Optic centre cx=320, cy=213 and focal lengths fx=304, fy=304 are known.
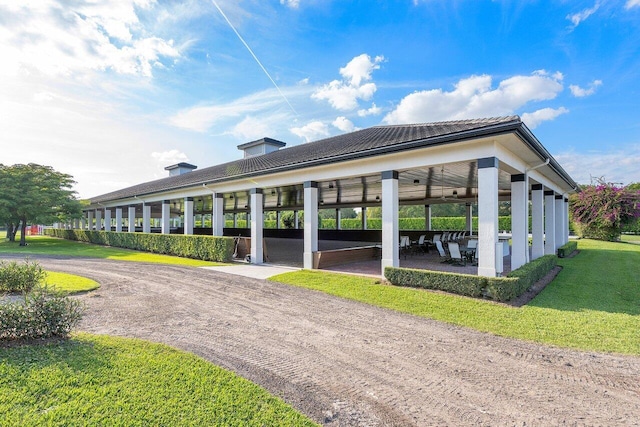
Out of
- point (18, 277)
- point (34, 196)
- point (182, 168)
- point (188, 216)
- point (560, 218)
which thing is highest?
point (182, 168)

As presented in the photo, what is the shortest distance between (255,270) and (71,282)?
5844mm

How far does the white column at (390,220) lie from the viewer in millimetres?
9641

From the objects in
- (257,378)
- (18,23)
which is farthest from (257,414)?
(18,23)

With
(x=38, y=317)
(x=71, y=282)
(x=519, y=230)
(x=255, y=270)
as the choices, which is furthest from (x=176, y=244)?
(x=519, y=230)

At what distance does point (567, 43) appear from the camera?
38.0ft

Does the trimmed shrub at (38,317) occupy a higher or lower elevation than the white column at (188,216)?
lower

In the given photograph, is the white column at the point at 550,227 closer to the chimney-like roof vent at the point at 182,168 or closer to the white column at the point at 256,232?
the white column at the point at 256,232

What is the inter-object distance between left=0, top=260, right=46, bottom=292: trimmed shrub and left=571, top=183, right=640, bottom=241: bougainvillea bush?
3188cm

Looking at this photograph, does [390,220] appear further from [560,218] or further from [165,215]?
[165,215]

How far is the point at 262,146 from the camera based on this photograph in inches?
986

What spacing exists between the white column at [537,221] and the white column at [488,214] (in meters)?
6.42

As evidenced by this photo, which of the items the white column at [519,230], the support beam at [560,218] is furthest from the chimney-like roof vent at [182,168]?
the support beam at [560,218]

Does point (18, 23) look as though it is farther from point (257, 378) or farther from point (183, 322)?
point (257, 378)

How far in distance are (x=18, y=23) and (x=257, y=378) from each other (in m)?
8.57
